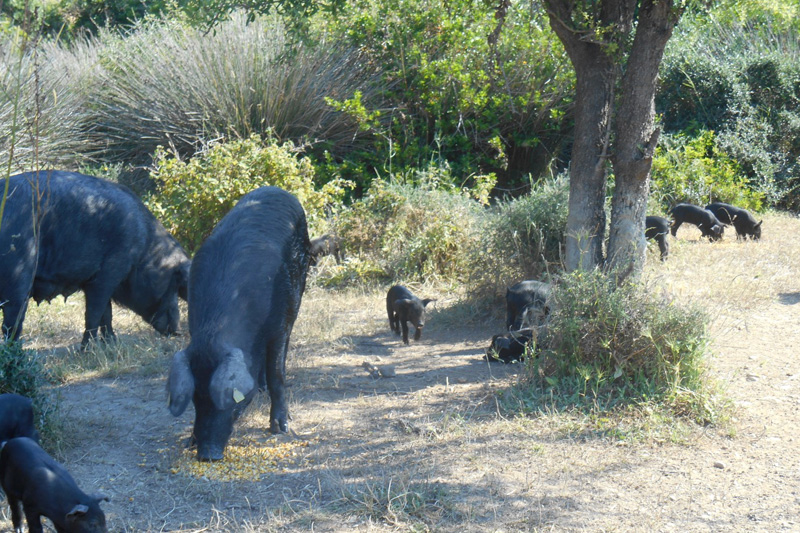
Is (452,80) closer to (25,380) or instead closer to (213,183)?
(213,183)

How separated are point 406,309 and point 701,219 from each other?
17.1 feet

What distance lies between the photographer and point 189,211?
9477mm

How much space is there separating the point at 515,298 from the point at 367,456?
259 cm

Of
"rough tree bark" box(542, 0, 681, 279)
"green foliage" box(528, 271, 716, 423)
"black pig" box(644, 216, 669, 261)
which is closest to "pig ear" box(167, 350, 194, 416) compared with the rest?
"green foliage" box(528, 271, 716, 423)

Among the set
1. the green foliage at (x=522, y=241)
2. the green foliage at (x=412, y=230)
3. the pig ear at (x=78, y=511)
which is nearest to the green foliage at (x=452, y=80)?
the green foliage at (x=412, y=230)

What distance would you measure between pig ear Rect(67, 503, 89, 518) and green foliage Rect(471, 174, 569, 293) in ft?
17.3

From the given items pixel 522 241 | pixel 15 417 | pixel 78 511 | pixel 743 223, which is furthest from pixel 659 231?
pixel 78 511

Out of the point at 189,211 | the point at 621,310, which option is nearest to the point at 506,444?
the point at 621,310

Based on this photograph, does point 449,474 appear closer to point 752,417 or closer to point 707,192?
point 752,417

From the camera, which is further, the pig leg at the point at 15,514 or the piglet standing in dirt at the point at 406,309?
the piglet standing in dirt at the point at 406,309

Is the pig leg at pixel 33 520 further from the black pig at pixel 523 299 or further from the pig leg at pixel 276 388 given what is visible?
the black pig at pixel 523 299

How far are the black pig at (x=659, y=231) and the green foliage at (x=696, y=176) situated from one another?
99.1 inches

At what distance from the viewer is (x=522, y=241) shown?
8203mm

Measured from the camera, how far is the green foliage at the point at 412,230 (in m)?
9.84
